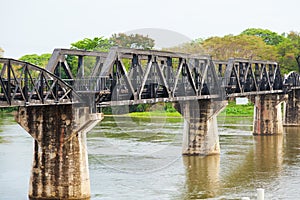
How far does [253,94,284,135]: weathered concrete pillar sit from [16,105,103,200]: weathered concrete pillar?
137 ft

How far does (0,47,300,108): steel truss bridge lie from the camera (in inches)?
1134

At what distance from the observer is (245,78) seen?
61969mm

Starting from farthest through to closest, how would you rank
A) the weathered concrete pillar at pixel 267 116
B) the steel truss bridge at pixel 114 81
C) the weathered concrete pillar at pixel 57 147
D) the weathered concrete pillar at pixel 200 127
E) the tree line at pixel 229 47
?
the tree line at pixel 229 47, the weathered concrete pillar at pixel 267 116, the weathered concrete pillar at pixel 200 127, the weathered concrete pillar at pixel 57 147, the steel truss bridge at pixel 114 81

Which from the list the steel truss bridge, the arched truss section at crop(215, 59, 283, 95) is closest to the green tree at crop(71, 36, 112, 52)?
the arched truss section at crop(215, 59, 283, 95)

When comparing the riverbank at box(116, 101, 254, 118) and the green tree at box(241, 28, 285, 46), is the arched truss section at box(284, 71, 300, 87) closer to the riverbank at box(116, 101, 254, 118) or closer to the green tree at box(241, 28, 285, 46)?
Answer: the riverbank at box(116, 101, 254, 118)

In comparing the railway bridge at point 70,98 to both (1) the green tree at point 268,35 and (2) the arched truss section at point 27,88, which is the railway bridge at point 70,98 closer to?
(2) the arched truss section at point 27,88

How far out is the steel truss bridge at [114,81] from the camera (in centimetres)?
2880

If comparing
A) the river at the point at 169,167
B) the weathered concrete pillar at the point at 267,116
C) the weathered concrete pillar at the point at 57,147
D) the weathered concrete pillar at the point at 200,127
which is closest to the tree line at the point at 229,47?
the weathered concrete pillar at the point at 267,116

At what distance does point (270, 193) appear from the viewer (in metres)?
37.4

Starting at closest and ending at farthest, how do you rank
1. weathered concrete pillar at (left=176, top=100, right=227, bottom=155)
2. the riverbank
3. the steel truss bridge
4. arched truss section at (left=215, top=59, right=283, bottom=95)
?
the steel truss bridge, weathered concrete pillar at (left=176, top=100, right=227, bottom=155), arched truss section at (left=215, top=59, right=283, bottom=95), the riverbank

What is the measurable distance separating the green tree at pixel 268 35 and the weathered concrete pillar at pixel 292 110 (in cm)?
6372

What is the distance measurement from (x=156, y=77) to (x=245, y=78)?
20829mm

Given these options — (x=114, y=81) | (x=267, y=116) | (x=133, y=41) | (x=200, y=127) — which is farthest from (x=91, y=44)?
(x=114, y=81)

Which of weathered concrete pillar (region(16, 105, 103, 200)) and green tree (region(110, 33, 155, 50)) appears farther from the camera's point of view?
green tree (region(110, 33, 155, 50))
